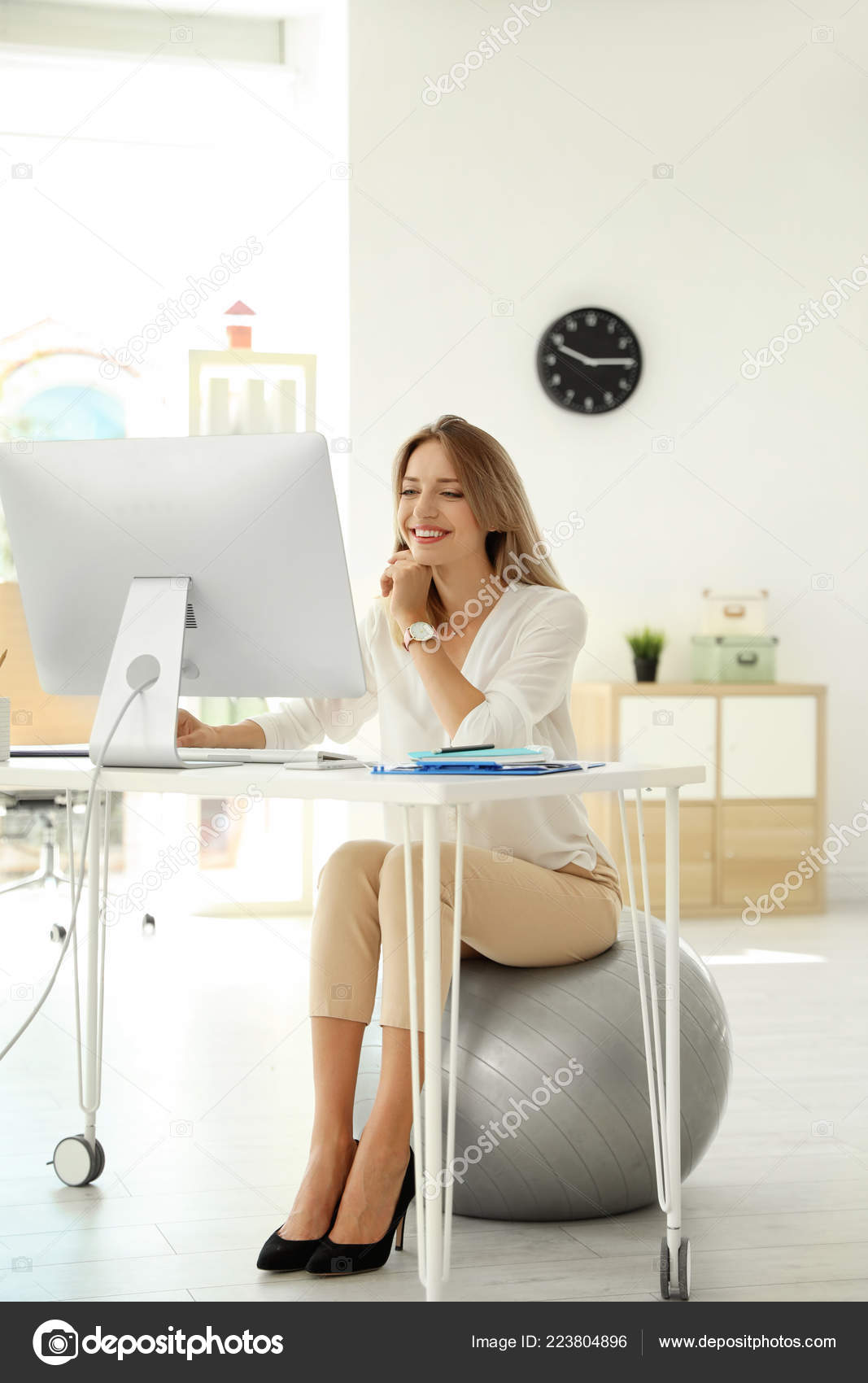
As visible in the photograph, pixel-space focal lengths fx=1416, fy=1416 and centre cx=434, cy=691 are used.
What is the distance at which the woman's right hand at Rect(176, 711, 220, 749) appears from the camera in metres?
1.99

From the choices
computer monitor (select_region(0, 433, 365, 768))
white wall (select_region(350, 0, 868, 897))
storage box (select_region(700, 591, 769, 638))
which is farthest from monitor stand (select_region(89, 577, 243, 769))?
storage box (select_region(700, 591, 769, 638))

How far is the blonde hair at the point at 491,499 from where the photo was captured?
2.07m

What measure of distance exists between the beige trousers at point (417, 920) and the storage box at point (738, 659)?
2921 millimetres

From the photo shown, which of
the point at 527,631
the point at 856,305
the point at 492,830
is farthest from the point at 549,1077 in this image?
the point at 856,305

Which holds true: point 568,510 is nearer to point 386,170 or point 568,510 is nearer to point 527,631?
point 386,170

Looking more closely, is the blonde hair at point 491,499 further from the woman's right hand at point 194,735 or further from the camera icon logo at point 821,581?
the camera icon logo at point 821,581

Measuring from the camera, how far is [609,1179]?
75.9 inches

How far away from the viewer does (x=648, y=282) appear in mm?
4957

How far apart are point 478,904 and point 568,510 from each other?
3.27m

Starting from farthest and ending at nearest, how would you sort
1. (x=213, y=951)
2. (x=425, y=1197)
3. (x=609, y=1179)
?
(x=213, y=951), (x=609, y=1179), (x=425, y=1197)

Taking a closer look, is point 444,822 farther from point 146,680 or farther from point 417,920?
point 146,680

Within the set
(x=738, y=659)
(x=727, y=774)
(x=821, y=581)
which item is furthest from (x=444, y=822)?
(x=821, y=581)

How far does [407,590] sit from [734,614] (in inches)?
120
